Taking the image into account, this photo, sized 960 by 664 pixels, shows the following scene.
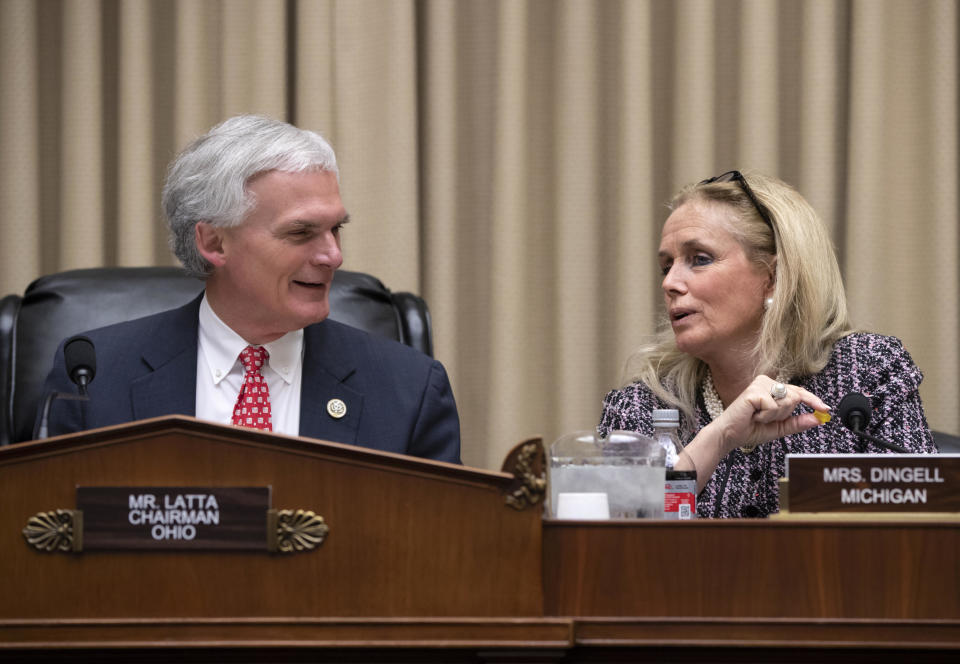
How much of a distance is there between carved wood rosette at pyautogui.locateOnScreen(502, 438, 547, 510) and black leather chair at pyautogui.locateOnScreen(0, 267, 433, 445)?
3.76ft

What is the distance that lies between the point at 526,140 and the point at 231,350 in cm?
125

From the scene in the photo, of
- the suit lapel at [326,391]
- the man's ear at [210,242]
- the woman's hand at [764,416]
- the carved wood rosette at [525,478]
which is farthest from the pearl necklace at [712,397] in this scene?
the carved wood rosette at [525,478]

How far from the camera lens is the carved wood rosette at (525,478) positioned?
1113 mm

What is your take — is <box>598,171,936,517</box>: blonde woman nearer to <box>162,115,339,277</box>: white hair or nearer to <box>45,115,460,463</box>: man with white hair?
<box>45,115,460,463</box>: man with white hair

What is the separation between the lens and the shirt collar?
6.43 feet

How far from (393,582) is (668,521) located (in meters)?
0.28

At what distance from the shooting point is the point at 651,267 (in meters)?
2.92

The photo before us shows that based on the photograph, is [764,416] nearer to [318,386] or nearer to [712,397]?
[712,397]

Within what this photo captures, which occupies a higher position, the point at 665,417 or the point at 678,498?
the point at 665,417

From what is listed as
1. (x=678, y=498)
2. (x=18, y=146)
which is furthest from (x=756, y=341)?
(x=18, y=146)

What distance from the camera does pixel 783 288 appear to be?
7.36ft

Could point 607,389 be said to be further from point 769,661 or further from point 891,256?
point 769,661

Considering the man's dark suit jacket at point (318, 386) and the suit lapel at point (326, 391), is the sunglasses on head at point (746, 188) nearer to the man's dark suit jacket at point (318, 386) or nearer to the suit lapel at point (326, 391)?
the man's dark suit jacket at point (318, 386)

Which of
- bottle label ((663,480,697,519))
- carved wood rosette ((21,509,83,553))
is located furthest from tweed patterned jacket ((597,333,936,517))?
carved wood rosette ((21,509,83,553))
